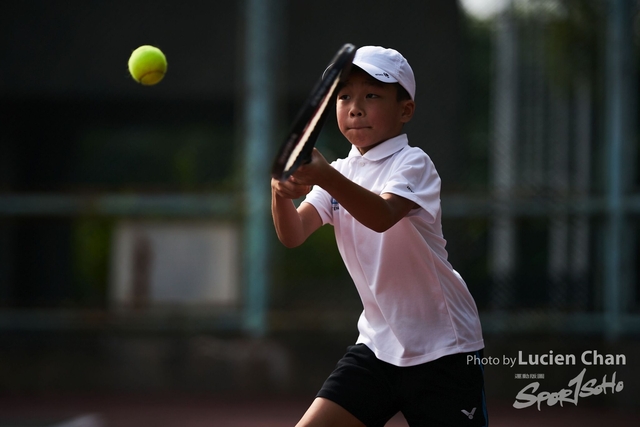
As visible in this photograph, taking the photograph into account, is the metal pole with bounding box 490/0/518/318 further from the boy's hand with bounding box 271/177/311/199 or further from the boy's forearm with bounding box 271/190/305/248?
the boy's hand with bounding box 271/177/311/199

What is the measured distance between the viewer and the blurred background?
6355 mm

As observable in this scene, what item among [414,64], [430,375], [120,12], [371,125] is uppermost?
[120,12]

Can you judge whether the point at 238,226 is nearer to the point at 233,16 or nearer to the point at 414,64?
the point at 414,64

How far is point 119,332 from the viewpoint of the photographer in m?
6.84

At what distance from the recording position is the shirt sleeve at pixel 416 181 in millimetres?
2596

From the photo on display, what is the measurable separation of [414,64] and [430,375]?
16.0 ft

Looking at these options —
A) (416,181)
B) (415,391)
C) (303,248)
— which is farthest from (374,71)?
(303,248)

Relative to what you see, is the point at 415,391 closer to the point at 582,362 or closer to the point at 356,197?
the point at 356,197

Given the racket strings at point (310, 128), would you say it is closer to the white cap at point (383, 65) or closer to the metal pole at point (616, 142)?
the white cap at point (383, 65)

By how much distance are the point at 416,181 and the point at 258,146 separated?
416 cm

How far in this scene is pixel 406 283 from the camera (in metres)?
2.83

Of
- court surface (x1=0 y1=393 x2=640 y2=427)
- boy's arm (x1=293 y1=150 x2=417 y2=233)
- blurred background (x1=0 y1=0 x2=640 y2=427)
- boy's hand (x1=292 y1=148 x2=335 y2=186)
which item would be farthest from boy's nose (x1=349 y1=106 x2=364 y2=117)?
blurred background (x1=0 y1=0 x2=640 y2=427)

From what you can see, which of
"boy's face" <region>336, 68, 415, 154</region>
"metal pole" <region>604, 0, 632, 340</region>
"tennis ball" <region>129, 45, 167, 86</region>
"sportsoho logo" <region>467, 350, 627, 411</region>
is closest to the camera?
"boy's face" <region>336, 68, 415, 154</region>

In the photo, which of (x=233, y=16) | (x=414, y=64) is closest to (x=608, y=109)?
(x=414, y=64)
